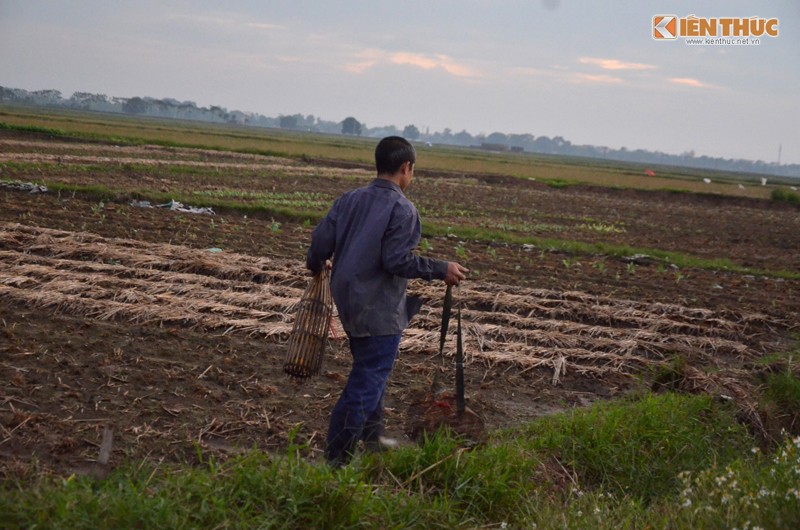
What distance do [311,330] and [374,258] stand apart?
61cm

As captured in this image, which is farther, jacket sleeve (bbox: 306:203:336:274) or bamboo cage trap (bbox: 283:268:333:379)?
bamboo cage trap (bbox: 283:268:333:379)

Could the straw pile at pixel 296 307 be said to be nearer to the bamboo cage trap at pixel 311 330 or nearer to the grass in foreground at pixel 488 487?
the grass in foreground at pixel 488 487

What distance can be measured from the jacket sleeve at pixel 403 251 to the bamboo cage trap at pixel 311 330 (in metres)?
0.50

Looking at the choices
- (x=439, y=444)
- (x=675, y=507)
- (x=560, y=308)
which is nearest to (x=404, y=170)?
(x=439, y=444)

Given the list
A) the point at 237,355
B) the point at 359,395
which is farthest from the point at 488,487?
the point at 237,355

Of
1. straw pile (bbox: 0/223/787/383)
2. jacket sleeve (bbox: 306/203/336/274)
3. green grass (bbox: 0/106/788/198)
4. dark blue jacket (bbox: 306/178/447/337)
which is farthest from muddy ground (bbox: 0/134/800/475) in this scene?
green grass (bbox: 0/106/788/198)

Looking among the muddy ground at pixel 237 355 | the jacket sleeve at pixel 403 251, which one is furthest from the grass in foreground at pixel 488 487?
the jacket sleeve at pixel 403 251

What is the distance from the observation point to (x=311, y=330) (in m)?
4.56

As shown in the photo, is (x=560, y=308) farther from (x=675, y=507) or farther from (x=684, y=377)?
(x=675, y=507)

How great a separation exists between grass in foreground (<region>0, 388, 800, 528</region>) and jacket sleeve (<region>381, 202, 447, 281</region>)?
86cm

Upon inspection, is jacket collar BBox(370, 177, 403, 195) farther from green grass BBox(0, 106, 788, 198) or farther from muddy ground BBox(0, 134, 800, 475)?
green grass BBox(0, 106, 788, 198)

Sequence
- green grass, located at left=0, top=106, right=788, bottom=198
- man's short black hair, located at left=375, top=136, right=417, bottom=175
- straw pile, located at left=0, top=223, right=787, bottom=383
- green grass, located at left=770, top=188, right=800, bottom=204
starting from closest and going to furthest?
1. man's short black hair, located at left=375, top=136, right=417, bottom=175
2. straw pile, located at left=0, top=223, right=787, bottom=383
3. green grass, located at left=770, top=188, right=800, bottom=204
4. green grass, located at left=0, top=106, right=788, bottom=198

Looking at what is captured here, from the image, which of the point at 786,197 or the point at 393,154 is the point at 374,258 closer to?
the point at 393,154

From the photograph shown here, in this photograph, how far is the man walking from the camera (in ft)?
13.9
